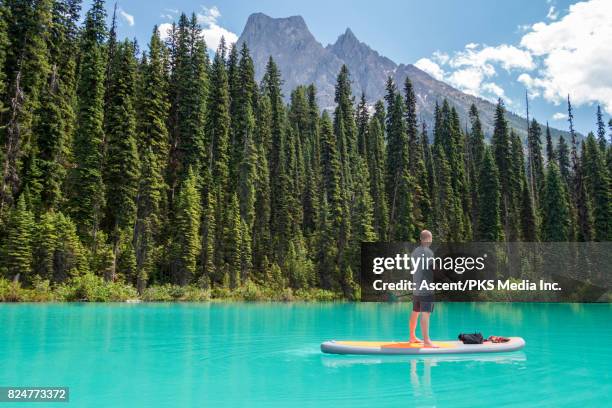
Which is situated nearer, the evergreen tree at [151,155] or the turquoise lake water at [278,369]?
the turquoise lake water at [278,369]

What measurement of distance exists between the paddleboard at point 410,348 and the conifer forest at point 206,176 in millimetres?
29665

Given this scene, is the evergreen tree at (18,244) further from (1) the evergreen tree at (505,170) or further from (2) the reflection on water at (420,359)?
(1) the evergreen tree at (505,170)

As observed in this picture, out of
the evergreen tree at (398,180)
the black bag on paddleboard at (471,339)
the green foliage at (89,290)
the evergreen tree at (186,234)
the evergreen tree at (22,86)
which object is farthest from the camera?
the evergreen tree at (398,180)

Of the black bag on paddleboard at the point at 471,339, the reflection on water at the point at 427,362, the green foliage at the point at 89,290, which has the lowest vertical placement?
the reflection on water at the point at 427,362

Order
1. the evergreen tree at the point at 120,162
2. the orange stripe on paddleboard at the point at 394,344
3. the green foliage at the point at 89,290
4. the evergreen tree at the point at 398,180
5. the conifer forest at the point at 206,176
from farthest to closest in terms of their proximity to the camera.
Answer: the evergreen tree at the point at 398,180 < the evergreen tree at the point at 120,162 < the conifer forest at the point at 206,176 < the green foliage at the point at 89,290 < the orange stripe on paddleboard at the point at 394,344

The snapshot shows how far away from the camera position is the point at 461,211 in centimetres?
6662

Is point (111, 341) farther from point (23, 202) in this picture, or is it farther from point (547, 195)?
point (547, 195)

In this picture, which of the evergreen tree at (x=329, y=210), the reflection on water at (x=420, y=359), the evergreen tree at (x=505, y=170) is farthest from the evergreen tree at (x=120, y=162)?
the evergreen tree at (x=505, y=170)

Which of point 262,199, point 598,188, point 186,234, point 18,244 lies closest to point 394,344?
point 18,244

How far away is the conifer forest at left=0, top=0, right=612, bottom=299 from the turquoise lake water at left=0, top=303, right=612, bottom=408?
73.6 feet

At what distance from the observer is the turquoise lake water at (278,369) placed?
9.20m

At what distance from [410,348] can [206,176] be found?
4248 cm

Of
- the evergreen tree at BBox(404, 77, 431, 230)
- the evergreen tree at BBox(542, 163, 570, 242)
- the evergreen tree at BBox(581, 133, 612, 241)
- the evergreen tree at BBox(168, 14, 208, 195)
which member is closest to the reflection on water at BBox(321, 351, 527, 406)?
the evergreen tree at BBox(168, 14, 208, 195)

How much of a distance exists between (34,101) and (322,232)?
98.6 ft
